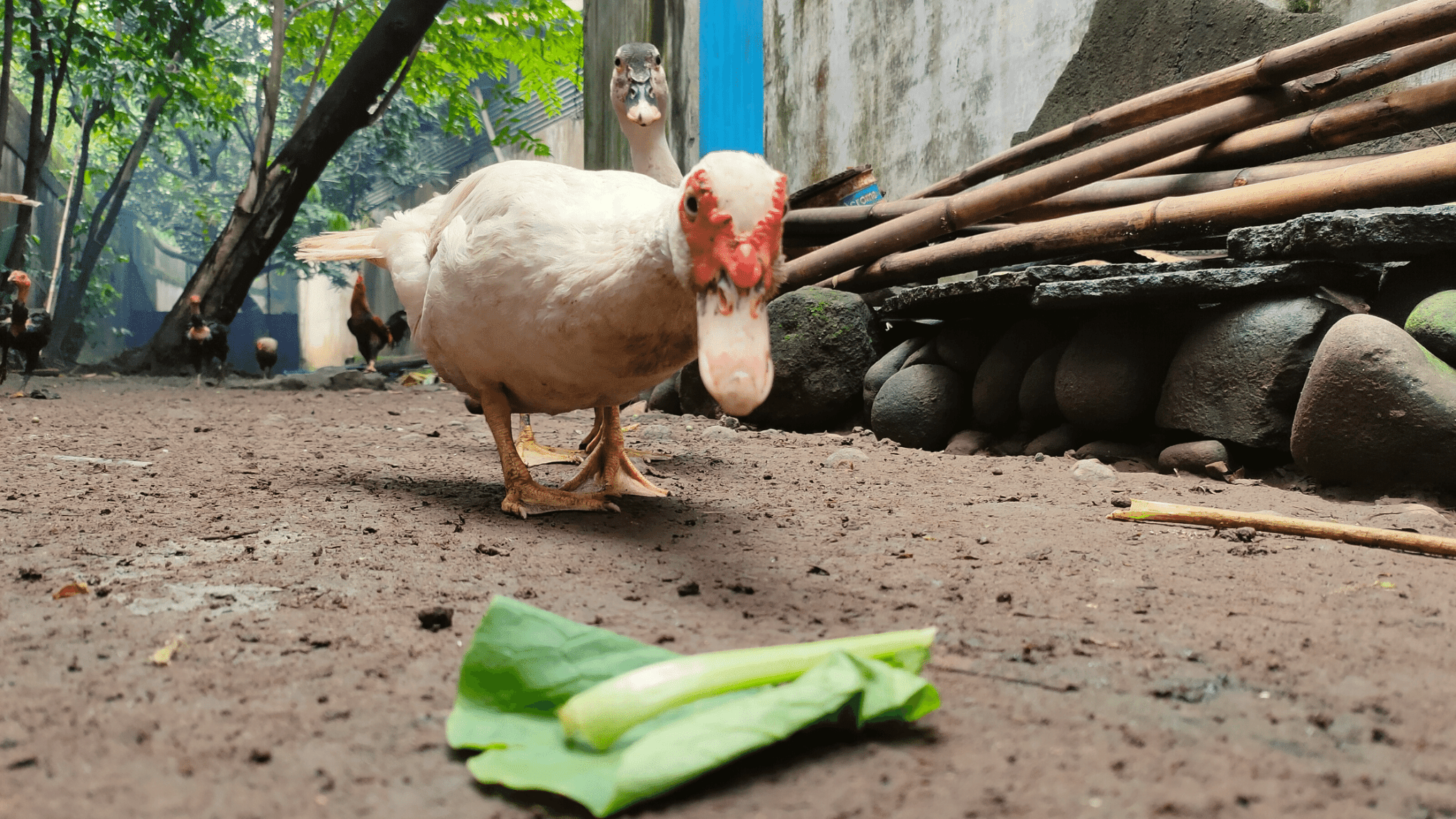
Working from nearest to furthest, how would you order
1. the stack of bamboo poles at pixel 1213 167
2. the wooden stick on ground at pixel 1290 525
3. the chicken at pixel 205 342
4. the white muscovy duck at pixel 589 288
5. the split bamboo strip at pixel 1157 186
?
the white muscovy duck at pixel 589 288, the wooden stick on ground at pixel 1290 525, the stack of bamboo poles at pixel 1213 167, the split bamboo strip at pixel 1157 186, the chicken at pixel 205 342

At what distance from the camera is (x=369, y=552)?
2.09 m

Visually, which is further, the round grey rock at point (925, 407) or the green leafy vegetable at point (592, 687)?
the round grey rock at point (925, 407)

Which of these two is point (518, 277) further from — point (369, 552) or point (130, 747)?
point (130, 747)

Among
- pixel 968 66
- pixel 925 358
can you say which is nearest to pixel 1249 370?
pixel 925 358

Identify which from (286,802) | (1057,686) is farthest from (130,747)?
(1057,686)

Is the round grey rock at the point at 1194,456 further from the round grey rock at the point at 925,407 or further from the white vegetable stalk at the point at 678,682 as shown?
the white vegetable stalk at the point at 678,682

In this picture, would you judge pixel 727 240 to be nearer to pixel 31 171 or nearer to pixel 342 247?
pixel 342 247

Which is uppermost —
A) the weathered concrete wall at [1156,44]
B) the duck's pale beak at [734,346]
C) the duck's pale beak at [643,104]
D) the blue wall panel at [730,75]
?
the blue wall panel at [730,75]

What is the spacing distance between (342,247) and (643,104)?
146cm

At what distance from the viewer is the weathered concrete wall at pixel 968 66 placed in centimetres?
410

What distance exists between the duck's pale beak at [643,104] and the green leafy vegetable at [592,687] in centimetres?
310

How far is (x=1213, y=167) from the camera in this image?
375 centimetres

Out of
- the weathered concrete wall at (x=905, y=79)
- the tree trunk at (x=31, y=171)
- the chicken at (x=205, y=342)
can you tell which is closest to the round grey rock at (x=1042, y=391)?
the weathered concrete wall at (x=905, y=79)

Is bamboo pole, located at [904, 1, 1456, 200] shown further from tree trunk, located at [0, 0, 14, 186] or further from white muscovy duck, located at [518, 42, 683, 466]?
tree trunk, located at [0, 0, 14, 186]
